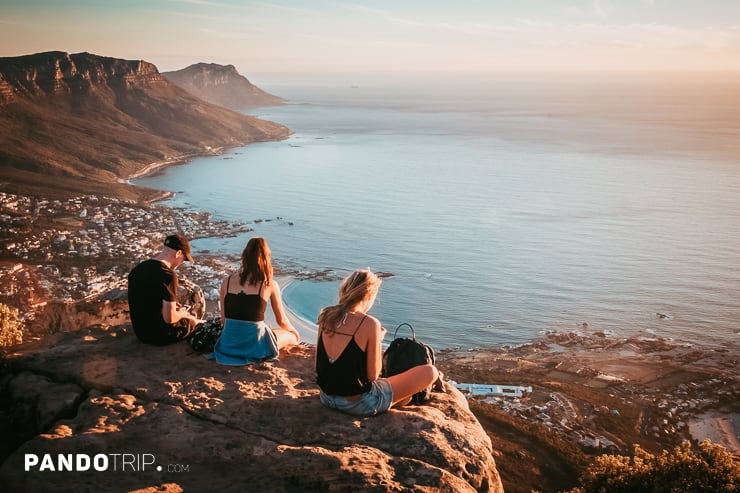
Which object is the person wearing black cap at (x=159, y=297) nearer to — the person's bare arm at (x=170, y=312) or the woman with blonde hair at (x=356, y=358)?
the person's bare arm at (x=170, y=312)

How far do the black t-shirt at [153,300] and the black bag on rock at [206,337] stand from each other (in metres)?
0.27

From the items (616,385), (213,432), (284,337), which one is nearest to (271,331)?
(284,337)

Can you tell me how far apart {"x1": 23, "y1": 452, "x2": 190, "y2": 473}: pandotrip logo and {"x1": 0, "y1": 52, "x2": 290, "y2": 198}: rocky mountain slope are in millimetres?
86891

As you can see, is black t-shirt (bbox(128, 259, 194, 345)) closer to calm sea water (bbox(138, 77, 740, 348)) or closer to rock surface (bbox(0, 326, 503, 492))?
rock surface (bbox(0, 326, 503, 492))

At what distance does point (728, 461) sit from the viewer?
10594 millimetres

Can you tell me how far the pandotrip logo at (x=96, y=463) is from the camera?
5277 millimetres

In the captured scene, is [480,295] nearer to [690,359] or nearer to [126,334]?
[690,359]

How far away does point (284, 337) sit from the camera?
8766 millimetres

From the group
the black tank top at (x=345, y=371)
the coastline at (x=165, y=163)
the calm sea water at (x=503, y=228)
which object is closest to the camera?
the black tank top at (x=345, y=371)

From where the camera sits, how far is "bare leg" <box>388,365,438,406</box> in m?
6.75

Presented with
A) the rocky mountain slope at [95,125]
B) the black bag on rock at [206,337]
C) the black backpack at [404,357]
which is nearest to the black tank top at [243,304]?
the black bag on rock at [206,337]

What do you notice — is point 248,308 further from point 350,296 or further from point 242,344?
point 350,296

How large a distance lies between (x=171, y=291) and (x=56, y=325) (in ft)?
24.1

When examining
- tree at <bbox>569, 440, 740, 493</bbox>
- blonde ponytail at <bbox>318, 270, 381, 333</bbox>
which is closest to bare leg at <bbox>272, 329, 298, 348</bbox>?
blonde ponytail at <bbox>318, 270, 381, 333</bbox>
